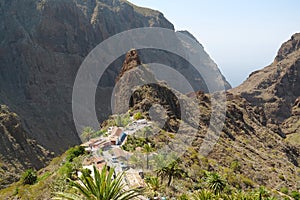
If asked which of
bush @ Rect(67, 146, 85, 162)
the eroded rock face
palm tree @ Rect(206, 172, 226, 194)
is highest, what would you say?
the eroded rock face

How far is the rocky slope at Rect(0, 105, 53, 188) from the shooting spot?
104056mm

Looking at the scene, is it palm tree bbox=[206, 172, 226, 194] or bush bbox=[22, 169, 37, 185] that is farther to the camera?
bush bbox=[22, 169, 37, 185]

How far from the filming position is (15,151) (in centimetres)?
11412

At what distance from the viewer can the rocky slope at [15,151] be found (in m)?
104

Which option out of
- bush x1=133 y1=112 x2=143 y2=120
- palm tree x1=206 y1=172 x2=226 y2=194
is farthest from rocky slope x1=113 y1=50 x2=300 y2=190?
palm tree x1=206 y1=172 x2=226 y2=194

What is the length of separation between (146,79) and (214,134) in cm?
2189

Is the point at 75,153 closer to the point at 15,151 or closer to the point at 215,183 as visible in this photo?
the point at 215,183

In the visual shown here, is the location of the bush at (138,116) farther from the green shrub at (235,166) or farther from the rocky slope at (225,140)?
the green shrub at (235,166)

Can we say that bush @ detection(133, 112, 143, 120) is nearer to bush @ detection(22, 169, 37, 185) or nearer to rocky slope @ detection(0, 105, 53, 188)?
bush @ detection(22, 169, 37, 185)

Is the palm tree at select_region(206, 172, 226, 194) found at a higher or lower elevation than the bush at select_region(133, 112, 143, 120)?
lower

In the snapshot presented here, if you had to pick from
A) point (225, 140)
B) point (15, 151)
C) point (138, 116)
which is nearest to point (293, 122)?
point (225, 140)

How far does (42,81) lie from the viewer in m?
192

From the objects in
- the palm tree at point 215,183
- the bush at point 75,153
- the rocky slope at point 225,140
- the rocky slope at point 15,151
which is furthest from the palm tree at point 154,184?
the rocky slope at point 15,151

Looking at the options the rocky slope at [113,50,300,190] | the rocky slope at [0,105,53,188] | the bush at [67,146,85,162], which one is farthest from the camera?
the rocky slope at [0,105,53,188]
